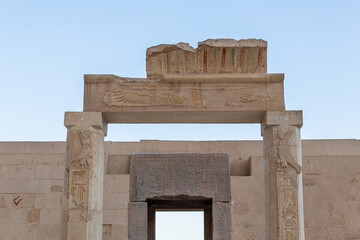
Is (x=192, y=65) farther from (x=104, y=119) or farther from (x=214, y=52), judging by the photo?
(x=104, y=119)

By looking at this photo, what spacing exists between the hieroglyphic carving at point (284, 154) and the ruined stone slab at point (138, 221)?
3622 mm

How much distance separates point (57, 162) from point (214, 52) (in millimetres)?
5371

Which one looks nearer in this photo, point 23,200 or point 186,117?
point 186,117

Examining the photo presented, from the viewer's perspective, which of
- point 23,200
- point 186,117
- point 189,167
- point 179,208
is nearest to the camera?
point 186,117

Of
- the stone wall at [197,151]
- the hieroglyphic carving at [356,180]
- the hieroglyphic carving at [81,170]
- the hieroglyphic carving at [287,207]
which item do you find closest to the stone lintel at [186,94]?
the hieroglyphic carving at [81,170]

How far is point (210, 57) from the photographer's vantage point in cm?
826

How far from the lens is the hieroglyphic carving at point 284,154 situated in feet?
26.1

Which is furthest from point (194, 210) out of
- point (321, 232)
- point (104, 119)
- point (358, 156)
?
point (104, 119)

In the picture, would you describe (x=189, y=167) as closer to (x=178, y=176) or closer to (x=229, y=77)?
(x=178, y=176)

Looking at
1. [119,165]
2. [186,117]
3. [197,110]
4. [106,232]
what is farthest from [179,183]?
[197,110]

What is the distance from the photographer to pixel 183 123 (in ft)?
29.1

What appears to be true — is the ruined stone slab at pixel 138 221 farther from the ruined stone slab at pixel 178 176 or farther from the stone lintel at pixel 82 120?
the stone lintel at pixel 82 120

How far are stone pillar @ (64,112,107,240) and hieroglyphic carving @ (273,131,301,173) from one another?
266 cm

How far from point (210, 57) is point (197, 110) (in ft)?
2.73
